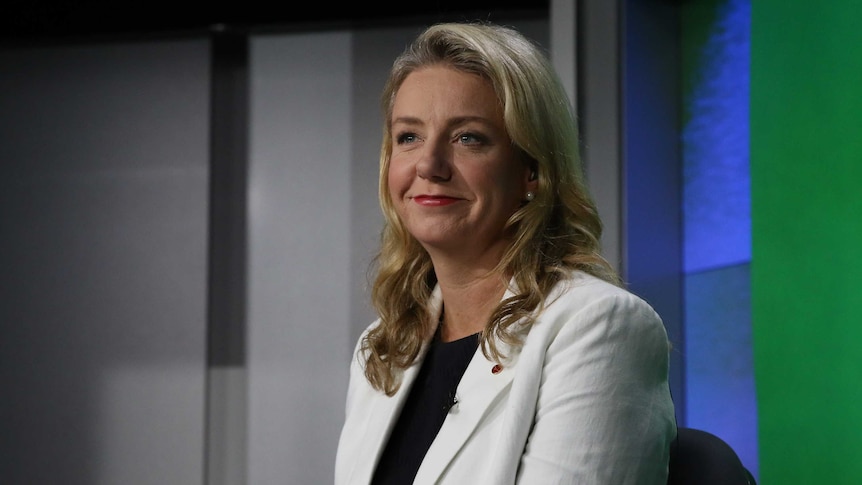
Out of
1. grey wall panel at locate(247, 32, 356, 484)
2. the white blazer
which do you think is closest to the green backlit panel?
the white blazer

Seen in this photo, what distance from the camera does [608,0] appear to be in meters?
2.74

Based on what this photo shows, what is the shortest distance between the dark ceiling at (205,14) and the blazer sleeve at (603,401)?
2.00 m

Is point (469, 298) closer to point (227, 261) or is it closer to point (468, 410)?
point (468, 410)

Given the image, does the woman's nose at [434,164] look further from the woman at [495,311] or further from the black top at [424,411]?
the black top at [424,411]

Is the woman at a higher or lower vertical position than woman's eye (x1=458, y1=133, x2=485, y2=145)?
lower

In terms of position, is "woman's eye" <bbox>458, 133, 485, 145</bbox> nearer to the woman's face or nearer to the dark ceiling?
the woman's face

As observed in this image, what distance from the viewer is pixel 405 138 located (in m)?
1.68

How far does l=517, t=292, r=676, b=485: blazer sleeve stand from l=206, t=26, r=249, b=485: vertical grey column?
217cm

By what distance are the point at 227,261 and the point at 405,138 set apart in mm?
1889

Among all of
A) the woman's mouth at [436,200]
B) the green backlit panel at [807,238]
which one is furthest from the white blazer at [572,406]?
the green backlit panel at [807,238]

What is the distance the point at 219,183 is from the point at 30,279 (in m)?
0.80

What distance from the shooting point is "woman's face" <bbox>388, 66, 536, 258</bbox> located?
158 centimetres

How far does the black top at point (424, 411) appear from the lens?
1620 millimetres

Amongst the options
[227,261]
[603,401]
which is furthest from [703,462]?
[227,261]
